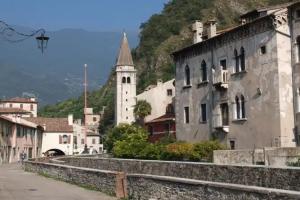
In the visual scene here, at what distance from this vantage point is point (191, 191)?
572 inches

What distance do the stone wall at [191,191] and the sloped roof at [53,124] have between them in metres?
80.4

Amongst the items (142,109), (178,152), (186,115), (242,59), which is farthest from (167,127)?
(178,152)

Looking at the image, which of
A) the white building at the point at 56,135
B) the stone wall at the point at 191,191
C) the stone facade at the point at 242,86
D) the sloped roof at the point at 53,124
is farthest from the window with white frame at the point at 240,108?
the sloped roof at the point at 53,124

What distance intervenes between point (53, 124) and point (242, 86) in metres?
64.9

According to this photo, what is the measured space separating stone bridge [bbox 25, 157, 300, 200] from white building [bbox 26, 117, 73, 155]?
231 feet

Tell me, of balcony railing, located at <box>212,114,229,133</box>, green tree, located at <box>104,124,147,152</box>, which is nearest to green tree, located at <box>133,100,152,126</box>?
green tree, located at <box>104,124,147,152</box>

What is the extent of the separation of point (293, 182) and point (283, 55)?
21514 mm

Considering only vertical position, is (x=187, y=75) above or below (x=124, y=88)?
below

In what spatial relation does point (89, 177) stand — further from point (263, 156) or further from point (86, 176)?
point (263, 156)

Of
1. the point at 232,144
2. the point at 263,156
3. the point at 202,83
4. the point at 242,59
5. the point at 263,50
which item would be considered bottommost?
the point at 263,156

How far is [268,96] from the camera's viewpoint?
37.1 m

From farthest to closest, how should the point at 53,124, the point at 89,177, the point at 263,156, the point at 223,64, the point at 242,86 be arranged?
the point at 53,124 < the point at 223,64 < the point at 242,86 < the point at 263,156 < the point at 89,177

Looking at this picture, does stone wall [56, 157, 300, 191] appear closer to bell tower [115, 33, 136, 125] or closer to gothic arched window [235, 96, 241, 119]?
gothic arched window [235, 96, 241, 119]

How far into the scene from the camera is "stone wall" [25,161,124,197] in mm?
20609
